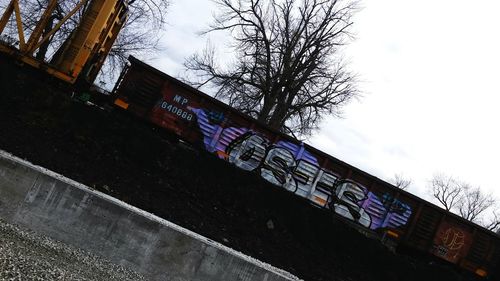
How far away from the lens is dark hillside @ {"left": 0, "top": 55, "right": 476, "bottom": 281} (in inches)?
333

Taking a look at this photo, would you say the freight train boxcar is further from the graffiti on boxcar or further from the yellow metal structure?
the yellow metal structure

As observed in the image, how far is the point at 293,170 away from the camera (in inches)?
525

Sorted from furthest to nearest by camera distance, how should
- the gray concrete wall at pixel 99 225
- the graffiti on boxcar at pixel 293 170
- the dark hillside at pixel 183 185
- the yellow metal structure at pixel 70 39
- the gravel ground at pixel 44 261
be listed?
the graffiti on boxcar at pixel 293 170
the yellow metal structure at pixel 70 39
the dark hillside at pixel 183 185
the gray concrete wall at pixel 99 225
the gravel ground at pixel 44 261

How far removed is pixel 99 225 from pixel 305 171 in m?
8.49

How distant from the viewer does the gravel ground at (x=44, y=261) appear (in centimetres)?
463

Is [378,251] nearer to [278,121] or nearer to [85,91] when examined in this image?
[85,91]

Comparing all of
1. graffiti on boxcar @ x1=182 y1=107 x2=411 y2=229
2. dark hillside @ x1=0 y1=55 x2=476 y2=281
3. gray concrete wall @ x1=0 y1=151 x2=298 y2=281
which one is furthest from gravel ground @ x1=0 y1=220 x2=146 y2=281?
graffiti on boxcar @ x1=182 y1=107 x2=411 y2=229

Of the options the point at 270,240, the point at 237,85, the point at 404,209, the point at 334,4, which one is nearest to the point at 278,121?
the point at 237,85

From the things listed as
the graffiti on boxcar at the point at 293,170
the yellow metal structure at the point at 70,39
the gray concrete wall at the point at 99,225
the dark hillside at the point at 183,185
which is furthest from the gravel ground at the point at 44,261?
the graffiti on boxcar at the point at 293,170

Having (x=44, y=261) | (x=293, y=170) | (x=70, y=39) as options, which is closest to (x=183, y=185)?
(x=293, y=170)

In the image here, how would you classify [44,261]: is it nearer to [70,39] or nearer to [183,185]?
[183,185]

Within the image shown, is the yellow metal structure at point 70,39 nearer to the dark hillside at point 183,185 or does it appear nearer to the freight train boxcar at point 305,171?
the dark hillside at point 183,185

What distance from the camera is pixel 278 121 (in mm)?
27266

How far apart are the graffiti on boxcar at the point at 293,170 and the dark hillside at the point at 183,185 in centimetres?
67
